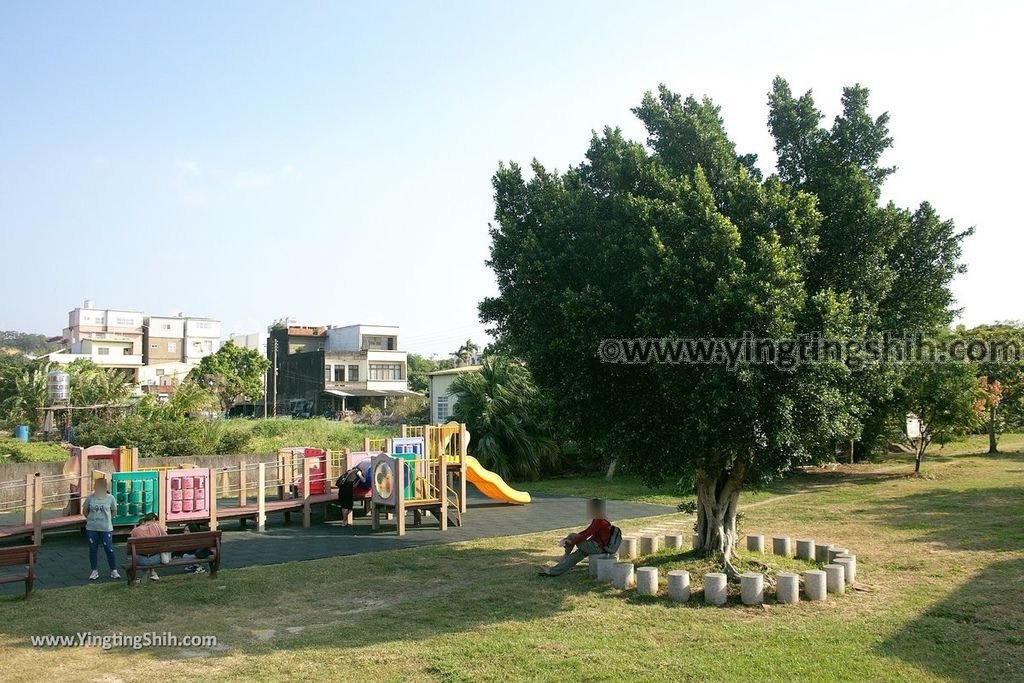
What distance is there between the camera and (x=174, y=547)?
11.1 metres

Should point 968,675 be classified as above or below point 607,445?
below

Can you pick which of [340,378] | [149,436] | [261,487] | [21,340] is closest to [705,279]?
[261,487]

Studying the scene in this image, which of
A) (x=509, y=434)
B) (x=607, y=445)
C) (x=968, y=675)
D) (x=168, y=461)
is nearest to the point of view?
(x=968, y=675)

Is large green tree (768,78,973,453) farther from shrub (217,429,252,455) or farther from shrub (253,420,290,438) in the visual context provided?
shrub (253,420,290,438)

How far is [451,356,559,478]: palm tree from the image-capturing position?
26.2 meters

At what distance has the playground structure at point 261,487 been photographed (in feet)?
50.5

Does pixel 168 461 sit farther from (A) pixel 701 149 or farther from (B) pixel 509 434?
(A) pixel 701 149

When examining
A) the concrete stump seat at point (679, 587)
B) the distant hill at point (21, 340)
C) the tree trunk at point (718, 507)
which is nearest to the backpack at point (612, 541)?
the tree trunk at point (718, 507)

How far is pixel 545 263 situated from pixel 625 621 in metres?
4.64

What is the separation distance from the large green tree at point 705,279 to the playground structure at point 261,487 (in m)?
5.82

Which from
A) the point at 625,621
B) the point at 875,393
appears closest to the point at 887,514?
the point at 875,393

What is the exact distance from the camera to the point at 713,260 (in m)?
9.19

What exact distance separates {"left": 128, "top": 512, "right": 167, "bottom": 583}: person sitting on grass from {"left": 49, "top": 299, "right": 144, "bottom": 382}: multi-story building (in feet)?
228

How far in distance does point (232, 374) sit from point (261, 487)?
47395 mm
